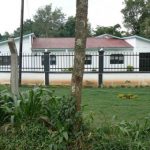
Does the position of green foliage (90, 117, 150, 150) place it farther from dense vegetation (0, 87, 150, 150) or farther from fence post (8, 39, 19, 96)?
fence post (8, 39, 19, 96)

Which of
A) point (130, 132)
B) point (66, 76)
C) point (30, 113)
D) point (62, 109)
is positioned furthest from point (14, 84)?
point (66, 76)

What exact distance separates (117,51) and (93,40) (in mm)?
2981

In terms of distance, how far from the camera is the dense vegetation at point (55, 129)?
622 cm

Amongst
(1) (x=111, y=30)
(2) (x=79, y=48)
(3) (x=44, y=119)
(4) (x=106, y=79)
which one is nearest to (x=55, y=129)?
(3) (x=44, y=119)

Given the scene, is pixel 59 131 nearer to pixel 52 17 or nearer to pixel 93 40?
pixel 93 40

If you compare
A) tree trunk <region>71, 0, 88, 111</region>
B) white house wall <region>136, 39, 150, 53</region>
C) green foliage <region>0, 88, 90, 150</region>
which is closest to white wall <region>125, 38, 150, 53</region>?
white house wall <region>136, 39, 150, 53</region>

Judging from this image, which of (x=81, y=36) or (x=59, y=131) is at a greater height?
(x=81, y=36)

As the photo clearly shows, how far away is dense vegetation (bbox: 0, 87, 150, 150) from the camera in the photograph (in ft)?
20.4

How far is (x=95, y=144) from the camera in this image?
621cm

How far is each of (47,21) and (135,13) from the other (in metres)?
22.6

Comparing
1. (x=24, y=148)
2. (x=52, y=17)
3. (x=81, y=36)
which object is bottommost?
(x=24, y=148)

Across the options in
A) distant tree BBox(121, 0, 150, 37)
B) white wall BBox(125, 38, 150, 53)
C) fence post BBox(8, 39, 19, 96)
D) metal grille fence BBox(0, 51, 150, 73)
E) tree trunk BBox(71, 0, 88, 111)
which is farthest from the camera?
distant tree BBox(121, 0, 150, 37)

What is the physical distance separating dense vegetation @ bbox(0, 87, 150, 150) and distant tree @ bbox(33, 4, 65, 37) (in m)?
74.5

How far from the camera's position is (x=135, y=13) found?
66.4 meters
